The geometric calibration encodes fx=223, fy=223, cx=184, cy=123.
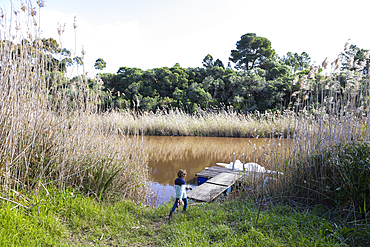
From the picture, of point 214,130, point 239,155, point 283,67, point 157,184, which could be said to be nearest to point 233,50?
point 283,67

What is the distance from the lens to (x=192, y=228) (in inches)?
88.0

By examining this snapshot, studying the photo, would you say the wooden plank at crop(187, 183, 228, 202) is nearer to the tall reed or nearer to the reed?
the tall reed

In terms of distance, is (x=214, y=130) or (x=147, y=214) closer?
(x=147, y=214)

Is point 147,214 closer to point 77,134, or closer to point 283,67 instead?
point 77,134

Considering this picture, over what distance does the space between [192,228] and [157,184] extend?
2.36m

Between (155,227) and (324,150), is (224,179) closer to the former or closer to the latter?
(324,150)

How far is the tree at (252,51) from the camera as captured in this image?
23.5 metres

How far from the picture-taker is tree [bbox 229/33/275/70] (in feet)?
77.0

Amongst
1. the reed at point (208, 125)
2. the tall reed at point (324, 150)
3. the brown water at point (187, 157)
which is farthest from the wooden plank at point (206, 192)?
the reed at point (208, 125)

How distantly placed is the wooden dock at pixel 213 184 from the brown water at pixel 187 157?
485mm

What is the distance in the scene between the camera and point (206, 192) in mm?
3525

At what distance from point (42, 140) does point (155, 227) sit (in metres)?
1.62

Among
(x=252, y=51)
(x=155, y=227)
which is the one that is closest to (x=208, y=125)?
(x=155, y=227)

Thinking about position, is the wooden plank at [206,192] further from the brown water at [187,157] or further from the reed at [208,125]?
the reed at [208,125]
